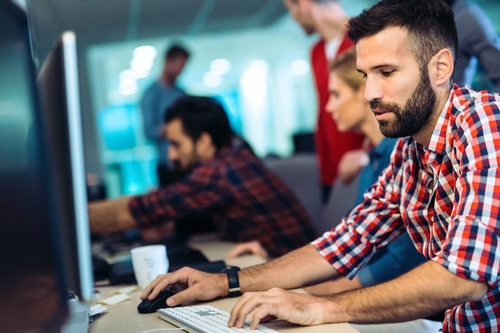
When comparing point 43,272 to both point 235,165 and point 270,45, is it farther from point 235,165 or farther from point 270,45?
point 270,45

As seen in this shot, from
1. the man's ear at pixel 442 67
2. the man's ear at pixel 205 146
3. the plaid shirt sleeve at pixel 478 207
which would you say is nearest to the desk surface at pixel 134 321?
the plaid shirt sleeve at pixel 478 207

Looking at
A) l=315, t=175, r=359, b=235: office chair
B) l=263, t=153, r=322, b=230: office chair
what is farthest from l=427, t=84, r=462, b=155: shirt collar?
l=263, t=153, r=322, b=230: office chair

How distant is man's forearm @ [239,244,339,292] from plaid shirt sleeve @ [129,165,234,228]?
2.74 feet

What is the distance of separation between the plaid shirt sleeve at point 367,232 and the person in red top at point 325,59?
4.93 feet

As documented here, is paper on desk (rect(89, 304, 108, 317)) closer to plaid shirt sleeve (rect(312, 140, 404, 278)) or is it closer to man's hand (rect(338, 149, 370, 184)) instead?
plaid shirt sleeve (rect(312, 140, 404, 278))

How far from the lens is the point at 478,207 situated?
1009mm

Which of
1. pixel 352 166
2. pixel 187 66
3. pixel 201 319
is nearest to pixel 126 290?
pixel 201 319

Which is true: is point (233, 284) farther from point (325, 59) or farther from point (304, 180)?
point (325, 59)

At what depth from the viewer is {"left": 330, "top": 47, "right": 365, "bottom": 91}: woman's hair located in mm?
2242

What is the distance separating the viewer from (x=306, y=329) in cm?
105

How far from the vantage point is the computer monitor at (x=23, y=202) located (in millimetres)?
711

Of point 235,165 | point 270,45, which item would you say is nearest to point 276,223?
point 235,165

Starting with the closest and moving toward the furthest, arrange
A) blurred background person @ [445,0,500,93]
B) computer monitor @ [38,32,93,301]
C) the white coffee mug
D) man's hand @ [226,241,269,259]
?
1. computer monitor @ [38,32,93,301]
2. the white coffee mug
3. man's hand @ [226,241,269,259]
4. blurred background person @ [445,0,500,93]

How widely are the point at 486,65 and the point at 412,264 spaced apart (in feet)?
2.86
